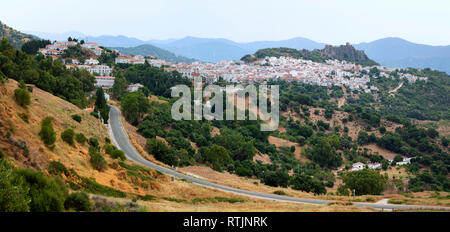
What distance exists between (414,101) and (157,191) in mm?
88001

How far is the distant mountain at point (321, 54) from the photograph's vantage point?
5842 inches

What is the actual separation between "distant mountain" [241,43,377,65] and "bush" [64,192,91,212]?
138654mm

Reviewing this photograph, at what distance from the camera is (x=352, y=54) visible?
162m

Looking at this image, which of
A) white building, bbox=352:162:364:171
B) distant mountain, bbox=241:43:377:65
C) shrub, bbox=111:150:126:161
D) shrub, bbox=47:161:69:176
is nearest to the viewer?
shrub, bbox=47:161:69:176

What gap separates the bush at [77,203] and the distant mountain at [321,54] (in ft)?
455

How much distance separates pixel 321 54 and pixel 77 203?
540 feet

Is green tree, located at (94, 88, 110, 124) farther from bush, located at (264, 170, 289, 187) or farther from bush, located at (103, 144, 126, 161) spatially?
bush, located at (264, 170, 289, 187)

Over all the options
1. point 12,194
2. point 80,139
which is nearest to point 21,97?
point 80,139

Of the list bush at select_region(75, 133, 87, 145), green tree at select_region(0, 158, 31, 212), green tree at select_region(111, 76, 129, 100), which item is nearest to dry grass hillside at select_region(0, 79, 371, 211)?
bush at select_region(75, 133, 87, 145)

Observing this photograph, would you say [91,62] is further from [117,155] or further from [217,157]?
[117,155]

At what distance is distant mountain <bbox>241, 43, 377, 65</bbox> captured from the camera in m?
148

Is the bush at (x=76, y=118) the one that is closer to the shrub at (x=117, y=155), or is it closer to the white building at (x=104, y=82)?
the shrub at (x=117, y=155)
